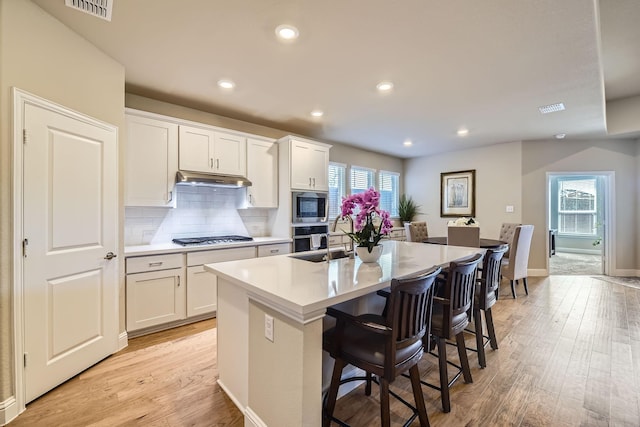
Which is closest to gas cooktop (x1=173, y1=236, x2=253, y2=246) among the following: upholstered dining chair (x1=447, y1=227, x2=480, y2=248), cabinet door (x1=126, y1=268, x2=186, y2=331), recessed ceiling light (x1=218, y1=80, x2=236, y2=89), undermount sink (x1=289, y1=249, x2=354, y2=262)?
cabinet door (x1=126, y1=268, x2=186, y2=331)

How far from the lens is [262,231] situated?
4.48 m

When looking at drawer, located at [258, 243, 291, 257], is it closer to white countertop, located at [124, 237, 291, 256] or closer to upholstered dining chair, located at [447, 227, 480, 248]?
white countertop, located at [124, 237, 291, 256]

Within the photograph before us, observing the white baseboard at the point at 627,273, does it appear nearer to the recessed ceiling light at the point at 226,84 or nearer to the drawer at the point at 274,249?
the drawer at the point at 274,249

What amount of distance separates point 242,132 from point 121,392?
10.3 ft

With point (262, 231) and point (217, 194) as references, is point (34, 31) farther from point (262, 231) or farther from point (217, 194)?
point (262, 231)

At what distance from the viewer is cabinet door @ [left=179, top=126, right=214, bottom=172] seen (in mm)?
3379

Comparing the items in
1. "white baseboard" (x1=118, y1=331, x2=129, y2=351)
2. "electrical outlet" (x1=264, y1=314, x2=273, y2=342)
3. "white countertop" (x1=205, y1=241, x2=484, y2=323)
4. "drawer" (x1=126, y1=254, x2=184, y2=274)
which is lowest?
"white baseboard" (x1=118, y1=331, x2=129, y2=351)

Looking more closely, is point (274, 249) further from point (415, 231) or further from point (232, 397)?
point (415, 231)

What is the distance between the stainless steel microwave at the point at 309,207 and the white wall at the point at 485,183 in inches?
130

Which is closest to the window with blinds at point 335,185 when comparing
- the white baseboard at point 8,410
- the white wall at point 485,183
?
the white wall at point 485,183

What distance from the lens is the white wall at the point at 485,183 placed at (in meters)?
5.63

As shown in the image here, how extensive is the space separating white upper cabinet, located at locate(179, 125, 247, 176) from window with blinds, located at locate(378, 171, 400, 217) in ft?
11.8

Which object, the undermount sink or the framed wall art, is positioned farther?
the framed wall art

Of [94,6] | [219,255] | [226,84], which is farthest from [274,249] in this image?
[94,6]
